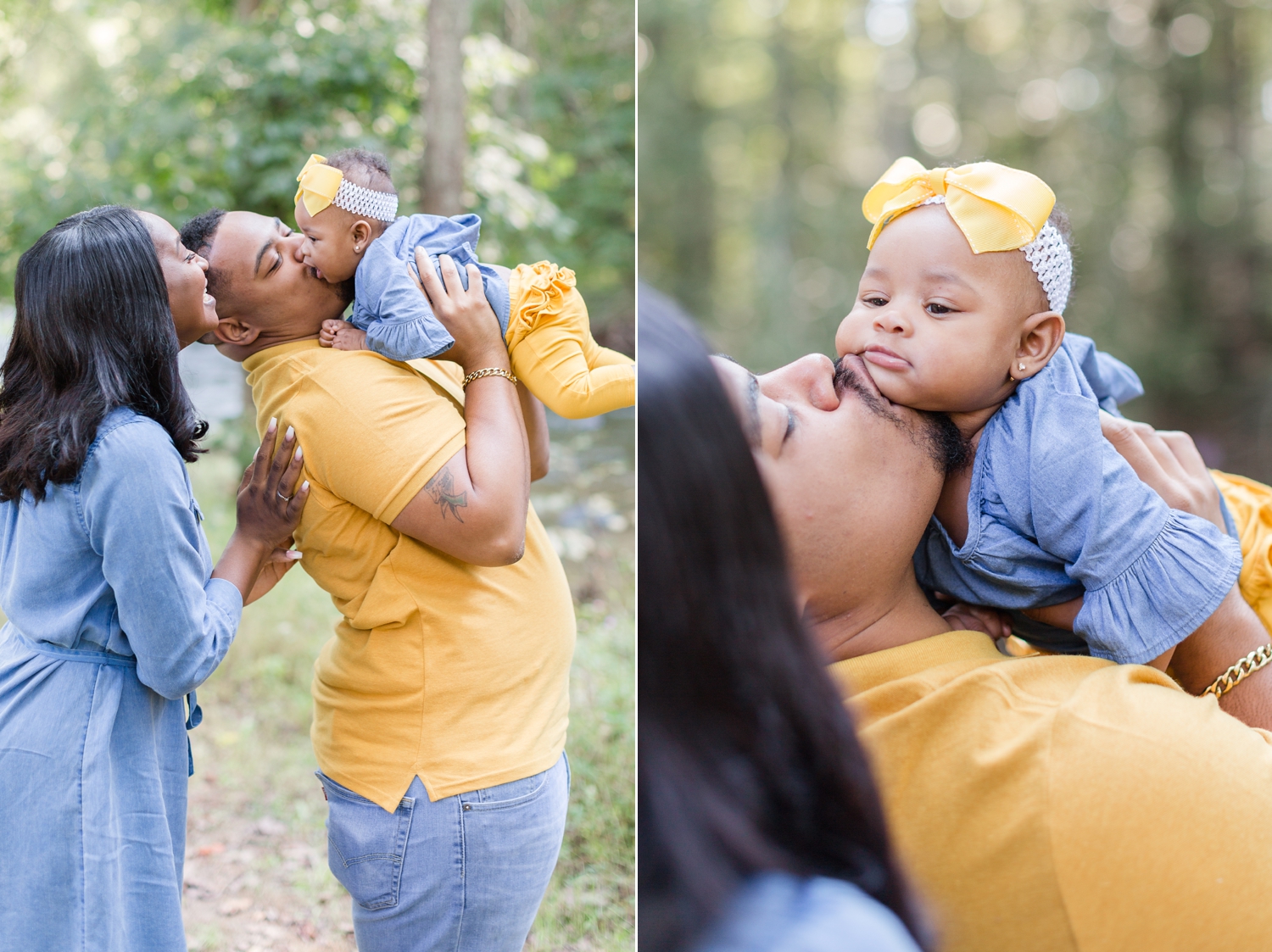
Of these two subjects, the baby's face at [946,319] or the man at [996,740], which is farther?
the baby's face at [946,319]

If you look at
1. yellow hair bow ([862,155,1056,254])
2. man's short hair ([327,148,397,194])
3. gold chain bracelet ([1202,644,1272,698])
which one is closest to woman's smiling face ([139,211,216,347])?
man's short hair ([327,148,397,194])

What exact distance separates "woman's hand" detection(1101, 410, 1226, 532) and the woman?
135 centimetres

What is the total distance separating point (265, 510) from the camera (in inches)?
62.9

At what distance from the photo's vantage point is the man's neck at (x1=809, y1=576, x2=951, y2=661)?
1.50 metres

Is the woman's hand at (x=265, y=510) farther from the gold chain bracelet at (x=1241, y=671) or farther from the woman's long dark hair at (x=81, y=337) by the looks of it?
the gold chain bracelet at (x=1241, y=671)

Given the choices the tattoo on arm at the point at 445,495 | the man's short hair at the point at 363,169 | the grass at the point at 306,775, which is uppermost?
the man's short hair at the point at 363,169

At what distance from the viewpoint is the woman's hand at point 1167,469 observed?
1.59 meters

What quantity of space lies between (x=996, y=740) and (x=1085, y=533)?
33cm

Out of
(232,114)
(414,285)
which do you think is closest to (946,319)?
(414,285)

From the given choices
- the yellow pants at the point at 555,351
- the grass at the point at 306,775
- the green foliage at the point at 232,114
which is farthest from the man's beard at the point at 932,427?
the green foliage at the point at 232,114

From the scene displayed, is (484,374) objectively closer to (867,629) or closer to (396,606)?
(396,606)

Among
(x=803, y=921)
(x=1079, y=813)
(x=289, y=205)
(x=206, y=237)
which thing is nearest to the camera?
(x=803, y=921)

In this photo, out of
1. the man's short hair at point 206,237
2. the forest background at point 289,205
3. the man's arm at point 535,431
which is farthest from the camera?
the forest background at point 289,205

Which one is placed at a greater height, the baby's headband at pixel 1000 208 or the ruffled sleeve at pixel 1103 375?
the baby's headband at pixel 1000 208
